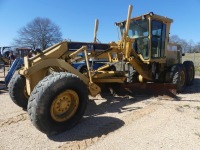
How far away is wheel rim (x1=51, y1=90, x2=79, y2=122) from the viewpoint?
4.56m

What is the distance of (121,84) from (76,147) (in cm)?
412

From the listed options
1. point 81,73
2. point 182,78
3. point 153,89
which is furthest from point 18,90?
point 182,78

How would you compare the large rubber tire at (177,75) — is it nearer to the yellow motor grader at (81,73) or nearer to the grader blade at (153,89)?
the yellow motor grader at (81,73)

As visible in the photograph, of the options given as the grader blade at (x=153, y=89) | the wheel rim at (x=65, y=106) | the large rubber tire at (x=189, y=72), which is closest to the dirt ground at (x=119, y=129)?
the wheel rim at (x=65, y=106)

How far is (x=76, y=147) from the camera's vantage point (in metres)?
3.94

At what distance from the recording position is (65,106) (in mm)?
4719

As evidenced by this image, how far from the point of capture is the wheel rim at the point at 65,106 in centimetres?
456

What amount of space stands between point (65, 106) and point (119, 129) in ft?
3.73

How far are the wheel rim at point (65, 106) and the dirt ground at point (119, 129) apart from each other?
316 mm

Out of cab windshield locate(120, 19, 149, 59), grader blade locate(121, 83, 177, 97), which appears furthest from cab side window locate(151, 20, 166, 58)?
grader blade locate(121, 83, 177, 97)

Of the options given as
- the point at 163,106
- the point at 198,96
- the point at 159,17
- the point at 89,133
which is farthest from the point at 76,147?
the point at 159,17

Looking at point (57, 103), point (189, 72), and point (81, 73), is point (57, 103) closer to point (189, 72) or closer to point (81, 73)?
point (81, 73)

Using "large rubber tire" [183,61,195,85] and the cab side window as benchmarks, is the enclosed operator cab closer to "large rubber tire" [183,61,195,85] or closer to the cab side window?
the cab side window

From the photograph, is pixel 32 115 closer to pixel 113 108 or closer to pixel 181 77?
pixel 113 108
